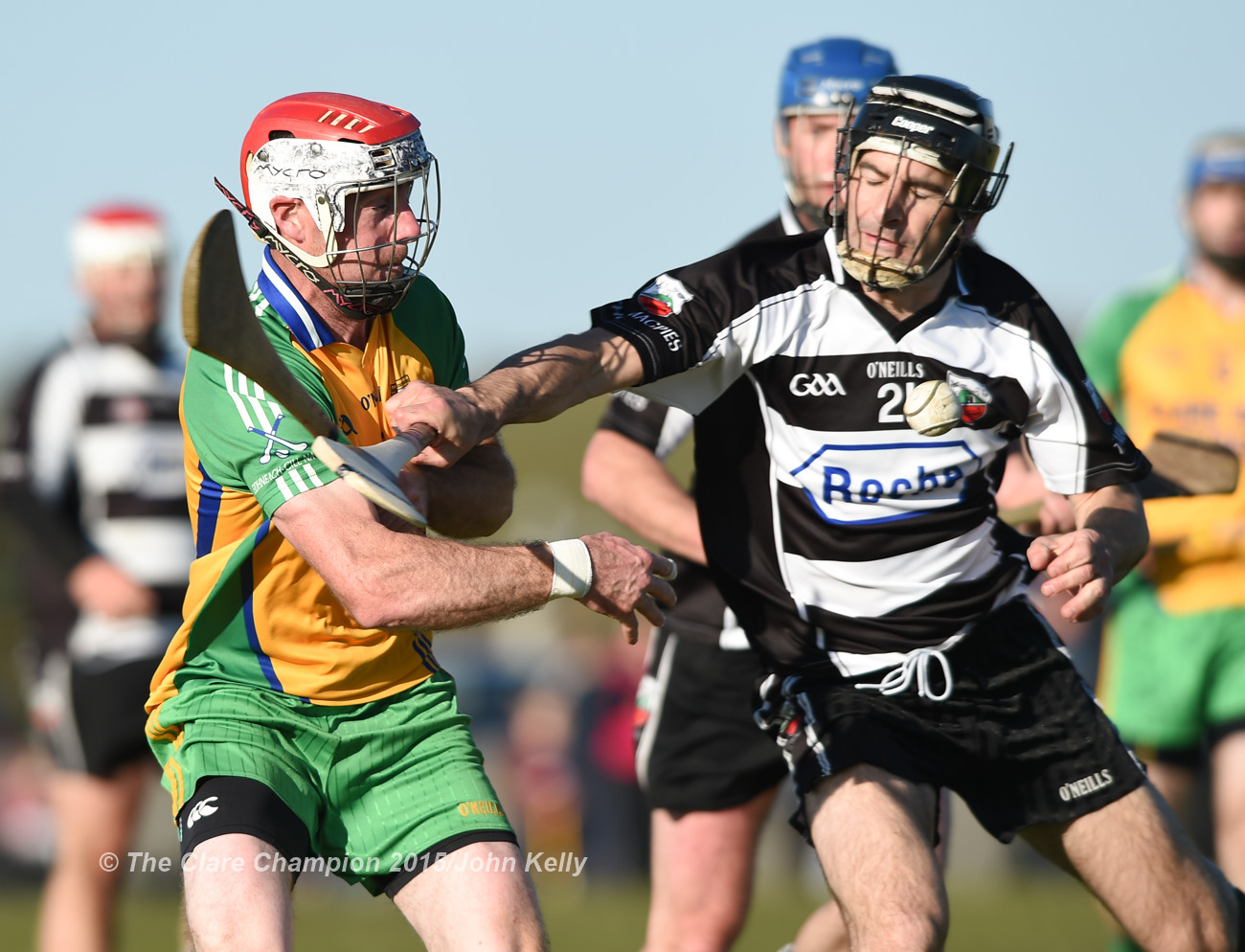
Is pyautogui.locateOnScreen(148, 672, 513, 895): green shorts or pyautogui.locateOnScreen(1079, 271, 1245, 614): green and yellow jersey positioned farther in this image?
pyautogui.locateOnScreen(1079, 271, 1245, 614): green and yellow jersey

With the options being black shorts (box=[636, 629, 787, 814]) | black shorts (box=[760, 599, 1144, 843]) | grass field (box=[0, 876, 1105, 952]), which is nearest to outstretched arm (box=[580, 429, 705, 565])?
black shorts (box=[636, 629, 787, 814])

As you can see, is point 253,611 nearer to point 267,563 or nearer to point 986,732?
point 267,563

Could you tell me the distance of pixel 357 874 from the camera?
380cm

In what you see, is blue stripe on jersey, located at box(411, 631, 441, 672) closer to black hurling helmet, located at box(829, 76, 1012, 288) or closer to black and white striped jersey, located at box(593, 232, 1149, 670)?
black and white striped jersey, located at box(593, 232, 1149, 670)

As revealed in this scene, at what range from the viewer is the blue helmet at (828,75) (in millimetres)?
5340

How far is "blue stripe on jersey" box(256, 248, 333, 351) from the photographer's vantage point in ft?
12.8

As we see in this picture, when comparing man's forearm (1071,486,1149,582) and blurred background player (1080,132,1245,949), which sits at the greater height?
man's forearm (1071,486,1149,582)

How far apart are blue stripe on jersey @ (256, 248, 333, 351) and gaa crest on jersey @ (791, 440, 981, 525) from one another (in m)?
1.29

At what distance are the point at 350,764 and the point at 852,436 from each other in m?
1.53

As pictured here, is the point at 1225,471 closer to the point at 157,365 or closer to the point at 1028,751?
the point at 1028,751

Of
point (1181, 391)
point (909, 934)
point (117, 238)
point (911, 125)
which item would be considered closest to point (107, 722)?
point (117, 238)

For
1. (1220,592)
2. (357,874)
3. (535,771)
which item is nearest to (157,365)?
(357,874)

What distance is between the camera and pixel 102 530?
648 centimetres

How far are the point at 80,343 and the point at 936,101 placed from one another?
13.0ft
